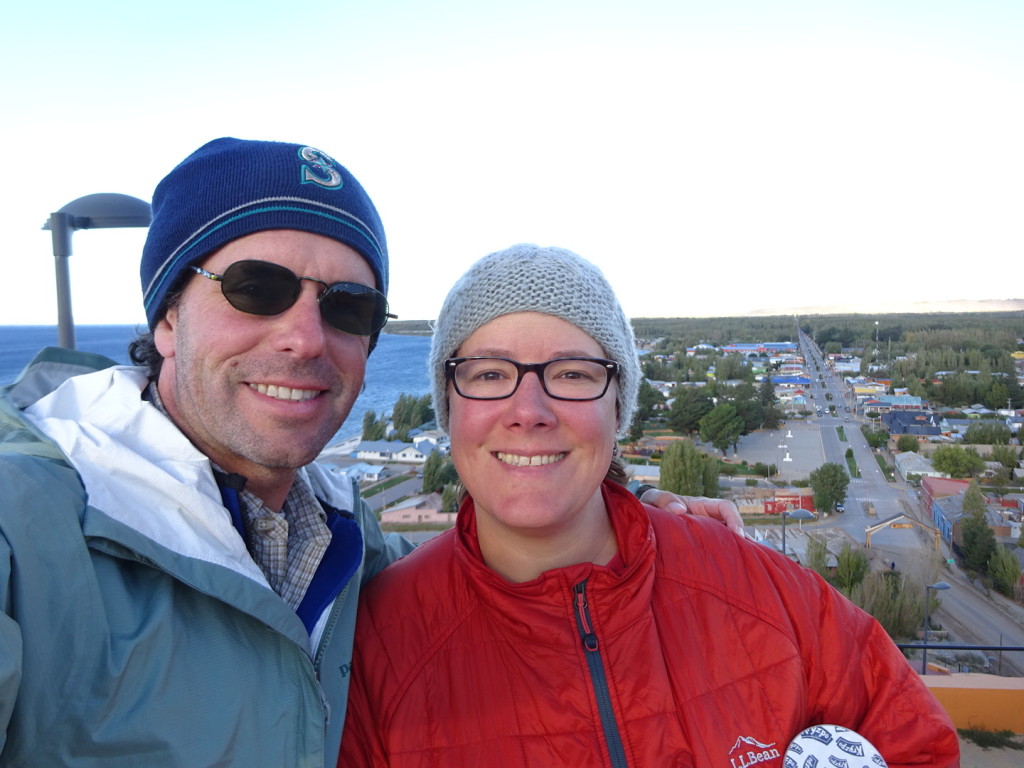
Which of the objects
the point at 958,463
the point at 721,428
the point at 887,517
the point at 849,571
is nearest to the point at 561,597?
the point at 849,571

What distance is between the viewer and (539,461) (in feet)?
3.54

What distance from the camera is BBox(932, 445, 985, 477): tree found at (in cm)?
1822

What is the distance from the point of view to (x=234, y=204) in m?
1.07

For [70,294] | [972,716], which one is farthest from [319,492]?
[972,716]

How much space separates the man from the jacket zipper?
0.41 metres

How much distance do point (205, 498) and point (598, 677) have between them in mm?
698

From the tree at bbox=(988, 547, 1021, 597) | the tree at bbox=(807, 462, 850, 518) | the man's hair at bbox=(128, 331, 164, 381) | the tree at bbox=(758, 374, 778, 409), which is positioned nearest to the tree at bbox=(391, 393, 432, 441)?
the tree at bbox=(758, 374, 778, 409)

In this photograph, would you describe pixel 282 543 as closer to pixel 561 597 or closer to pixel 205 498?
pixel 205 498

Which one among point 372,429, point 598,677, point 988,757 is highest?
point 598,677

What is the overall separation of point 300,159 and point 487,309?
0.44 m

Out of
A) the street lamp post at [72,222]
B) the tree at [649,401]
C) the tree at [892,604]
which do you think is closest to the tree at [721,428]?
the tree at [649,401]

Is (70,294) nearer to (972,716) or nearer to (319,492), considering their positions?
(319,492)

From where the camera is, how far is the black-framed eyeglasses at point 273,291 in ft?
3.42

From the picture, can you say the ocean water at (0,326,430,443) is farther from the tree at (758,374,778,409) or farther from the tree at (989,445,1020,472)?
the tree at (989,445,1020,472)
